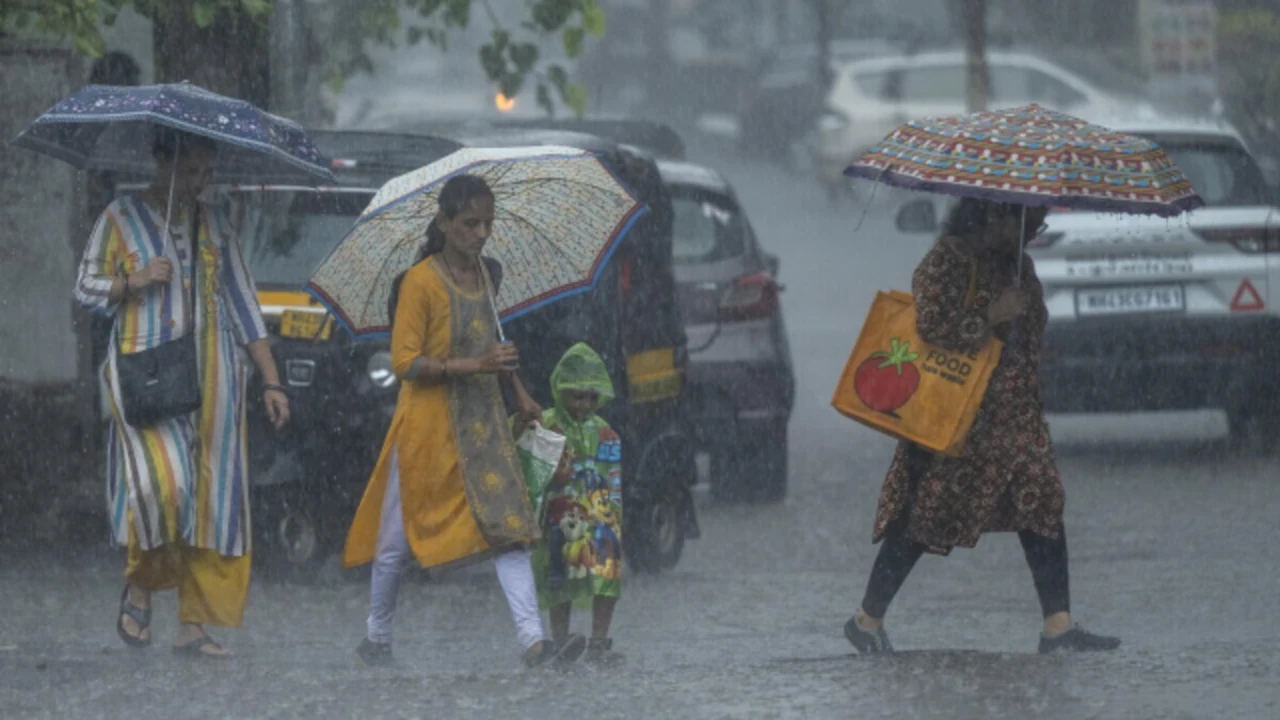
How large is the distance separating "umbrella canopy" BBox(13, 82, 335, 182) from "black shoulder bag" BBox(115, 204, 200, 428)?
677mm

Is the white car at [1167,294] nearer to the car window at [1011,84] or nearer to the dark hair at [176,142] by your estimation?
the dark hair at [176,142]

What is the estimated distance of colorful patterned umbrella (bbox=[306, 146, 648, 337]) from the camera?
24.6ft

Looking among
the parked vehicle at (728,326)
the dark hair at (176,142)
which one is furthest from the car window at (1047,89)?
the dark hair at (176,142)

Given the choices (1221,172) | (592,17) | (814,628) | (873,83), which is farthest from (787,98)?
(814,628)

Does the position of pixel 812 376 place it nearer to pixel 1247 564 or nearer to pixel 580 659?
pixel 1247 564

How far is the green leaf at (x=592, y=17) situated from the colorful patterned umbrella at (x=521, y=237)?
3616mm

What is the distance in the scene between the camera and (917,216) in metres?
11.4

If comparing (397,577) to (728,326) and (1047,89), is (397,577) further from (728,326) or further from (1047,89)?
(1047,89)

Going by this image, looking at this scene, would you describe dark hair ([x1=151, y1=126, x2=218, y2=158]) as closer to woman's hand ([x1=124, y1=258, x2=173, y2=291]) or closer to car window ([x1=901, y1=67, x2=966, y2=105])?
woman's hand ([x1=124, y1=258, x2=173, y2=291])

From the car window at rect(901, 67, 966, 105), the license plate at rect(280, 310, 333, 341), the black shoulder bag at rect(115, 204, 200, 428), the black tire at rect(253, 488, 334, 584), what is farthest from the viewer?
the car window at rect(901, 67, 966, 105)

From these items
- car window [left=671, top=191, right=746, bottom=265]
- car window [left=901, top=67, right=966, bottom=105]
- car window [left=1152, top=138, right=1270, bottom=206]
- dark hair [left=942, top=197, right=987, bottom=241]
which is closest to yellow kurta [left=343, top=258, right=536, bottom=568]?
dark hair [left=942, top=197, right=987, bottom=241]

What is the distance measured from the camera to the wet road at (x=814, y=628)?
6.41 metres

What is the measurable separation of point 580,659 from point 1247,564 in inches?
137

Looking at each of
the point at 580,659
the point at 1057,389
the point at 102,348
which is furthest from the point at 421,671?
the point at 1057,389
